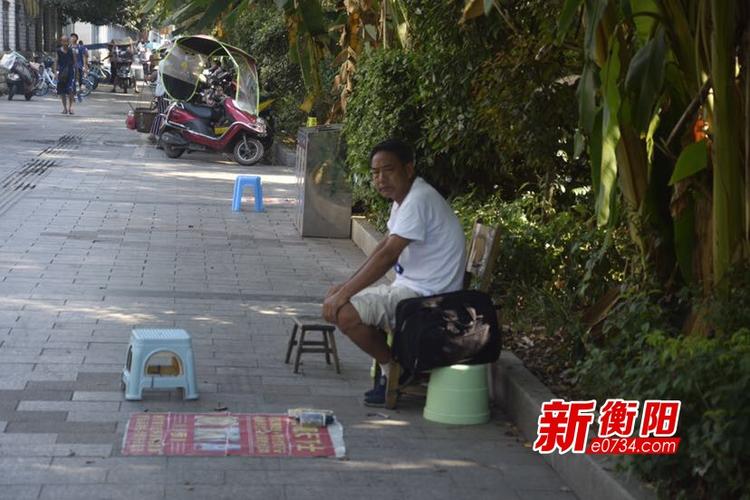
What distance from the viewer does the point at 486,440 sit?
21.1 feet

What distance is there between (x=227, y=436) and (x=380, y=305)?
4.25 ft

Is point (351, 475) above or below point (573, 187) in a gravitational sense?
below

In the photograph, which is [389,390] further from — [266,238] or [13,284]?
[266,238]

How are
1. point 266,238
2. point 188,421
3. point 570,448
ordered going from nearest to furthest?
point 570,448
point 188,421
point 266,238

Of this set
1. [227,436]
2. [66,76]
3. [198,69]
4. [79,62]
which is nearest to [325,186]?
[227,436]

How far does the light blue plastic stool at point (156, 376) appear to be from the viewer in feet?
22.1

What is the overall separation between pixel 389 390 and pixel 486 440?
0.74 metres

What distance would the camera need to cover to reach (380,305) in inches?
273

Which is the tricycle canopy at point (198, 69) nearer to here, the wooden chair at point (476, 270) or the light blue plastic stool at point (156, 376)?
the wooden chair at point (476, 270)

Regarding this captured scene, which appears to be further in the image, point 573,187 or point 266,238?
point 266,238

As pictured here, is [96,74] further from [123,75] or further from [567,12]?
[567,12]

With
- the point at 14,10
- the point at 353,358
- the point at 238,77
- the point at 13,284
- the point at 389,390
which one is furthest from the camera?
the point at 14,10

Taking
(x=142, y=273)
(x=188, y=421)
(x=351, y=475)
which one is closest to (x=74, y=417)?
(x=188, y=421)

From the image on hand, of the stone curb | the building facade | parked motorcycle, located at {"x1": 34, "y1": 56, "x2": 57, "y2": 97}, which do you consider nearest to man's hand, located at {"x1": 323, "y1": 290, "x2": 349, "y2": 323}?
the stone curb
